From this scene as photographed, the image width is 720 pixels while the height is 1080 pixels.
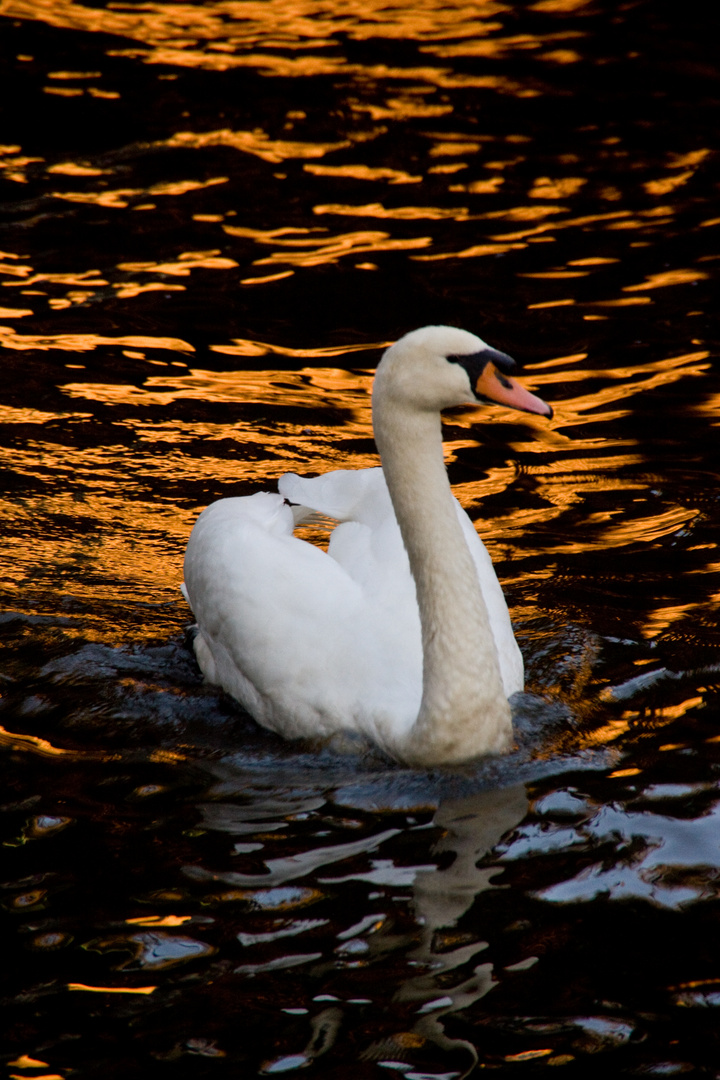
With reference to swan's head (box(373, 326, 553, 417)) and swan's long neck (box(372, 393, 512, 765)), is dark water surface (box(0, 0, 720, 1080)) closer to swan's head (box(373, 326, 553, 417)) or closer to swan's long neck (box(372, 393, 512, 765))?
swan's long neck (box(372, 393, 512, 765))

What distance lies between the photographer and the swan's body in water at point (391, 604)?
5027 millimetres

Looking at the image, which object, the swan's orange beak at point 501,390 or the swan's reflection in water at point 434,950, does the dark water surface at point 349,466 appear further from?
the swan's orange beak at point 501,390

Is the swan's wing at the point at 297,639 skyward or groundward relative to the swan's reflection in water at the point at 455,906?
skyward

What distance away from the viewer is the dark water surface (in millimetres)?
4129

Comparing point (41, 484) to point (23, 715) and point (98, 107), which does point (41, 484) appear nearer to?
point (23, 715)

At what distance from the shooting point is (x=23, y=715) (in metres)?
5.98

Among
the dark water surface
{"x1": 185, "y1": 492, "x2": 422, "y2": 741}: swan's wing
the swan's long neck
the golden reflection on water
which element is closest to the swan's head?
the swan's long neck

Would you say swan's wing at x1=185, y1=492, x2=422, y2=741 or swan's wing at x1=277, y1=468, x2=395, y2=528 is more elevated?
swan's wing at x1=277, y1=468, x2=395, y2=528

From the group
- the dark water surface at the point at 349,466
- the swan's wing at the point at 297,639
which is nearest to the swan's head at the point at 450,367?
the swan's wing at the point at 297,639

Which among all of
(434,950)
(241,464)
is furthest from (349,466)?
(434,950)

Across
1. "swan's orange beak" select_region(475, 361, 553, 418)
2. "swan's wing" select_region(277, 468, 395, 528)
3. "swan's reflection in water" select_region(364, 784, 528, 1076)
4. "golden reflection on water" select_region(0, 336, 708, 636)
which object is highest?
"swan's orange beak" select_region(475, 361, 553, 418)

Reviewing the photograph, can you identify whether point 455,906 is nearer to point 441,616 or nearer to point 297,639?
point 441,616

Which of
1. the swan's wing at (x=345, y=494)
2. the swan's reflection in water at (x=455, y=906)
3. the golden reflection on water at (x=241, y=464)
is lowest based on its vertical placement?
the swan's reflection in water at (x=455, y=906)

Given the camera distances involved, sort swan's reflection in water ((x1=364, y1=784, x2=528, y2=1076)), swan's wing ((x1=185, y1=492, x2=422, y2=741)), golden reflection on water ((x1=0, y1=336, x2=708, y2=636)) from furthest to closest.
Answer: golden reflection on water ((x1=0, y1=336, x2=708, y2=636)) → swan's wing ((x1=185, y1=492, x2=422, y2=741)) → swan's reflection in water ((x1=364, y1=784, x2=528, y2=1076))
